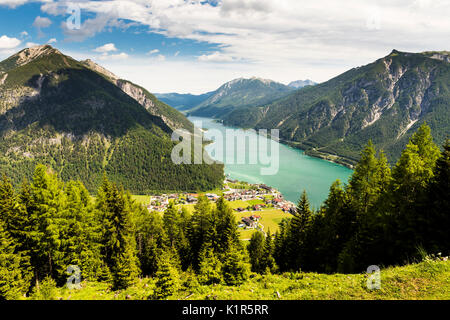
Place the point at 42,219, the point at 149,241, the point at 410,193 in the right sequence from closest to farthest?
1. the point at 410,193
2. the point at 42,219
3. the point at 149,241

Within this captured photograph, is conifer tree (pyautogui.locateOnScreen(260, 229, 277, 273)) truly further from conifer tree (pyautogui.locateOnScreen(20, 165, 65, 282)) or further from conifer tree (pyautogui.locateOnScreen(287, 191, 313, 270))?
conifer tree (pyautogui.locateOnScreen(20, 165, 65, 282))

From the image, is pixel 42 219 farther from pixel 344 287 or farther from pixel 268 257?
pixel 268 257

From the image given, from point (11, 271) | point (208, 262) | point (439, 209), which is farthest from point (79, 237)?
point (439, 209)

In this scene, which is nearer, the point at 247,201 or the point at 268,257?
the point at 268,257
